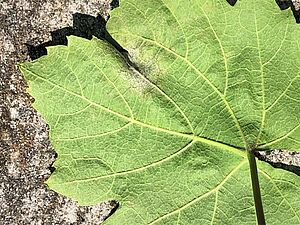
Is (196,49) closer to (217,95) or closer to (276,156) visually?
(217,95)

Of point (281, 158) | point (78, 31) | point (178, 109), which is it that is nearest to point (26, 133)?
point (78, 31)

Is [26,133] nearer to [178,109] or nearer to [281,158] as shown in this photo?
[178,109]

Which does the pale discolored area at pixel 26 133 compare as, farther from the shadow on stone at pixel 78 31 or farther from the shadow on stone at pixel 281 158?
the shadow on stone at pixel 281 158

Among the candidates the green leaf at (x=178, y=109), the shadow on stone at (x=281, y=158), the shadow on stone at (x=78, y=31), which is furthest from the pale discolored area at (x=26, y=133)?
the shadow on stone at (x=281, y=158)

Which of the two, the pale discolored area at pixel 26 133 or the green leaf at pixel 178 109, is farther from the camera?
the pale discolored area at pixel 26 133

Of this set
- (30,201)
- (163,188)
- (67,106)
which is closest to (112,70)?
(67,106)

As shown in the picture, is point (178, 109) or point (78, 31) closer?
point (178, 109)

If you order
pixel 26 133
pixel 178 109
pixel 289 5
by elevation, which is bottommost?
pixel 26 133

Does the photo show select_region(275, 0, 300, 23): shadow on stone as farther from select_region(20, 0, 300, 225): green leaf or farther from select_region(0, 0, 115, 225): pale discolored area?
Answer: select_region(0, 0, 115, 225): pale discolored area

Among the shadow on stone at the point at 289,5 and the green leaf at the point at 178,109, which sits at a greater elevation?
the shadow on stone at the point at 289,5
